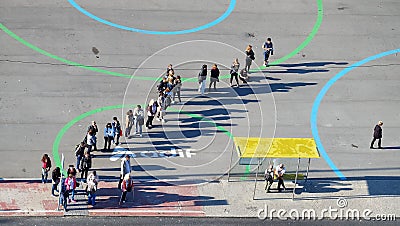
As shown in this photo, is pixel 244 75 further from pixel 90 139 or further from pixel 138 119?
→ pixel 90 139

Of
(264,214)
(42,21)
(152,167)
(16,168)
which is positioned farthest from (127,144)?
(42,21)

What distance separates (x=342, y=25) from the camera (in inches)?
1725

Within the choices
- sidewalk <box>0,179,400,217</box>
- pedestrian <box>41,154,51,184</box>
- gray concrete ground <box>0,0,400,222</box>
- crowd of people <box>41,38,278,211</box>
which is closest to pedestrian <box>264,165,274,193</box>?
sidewalk <box>0,179,400,217</box>

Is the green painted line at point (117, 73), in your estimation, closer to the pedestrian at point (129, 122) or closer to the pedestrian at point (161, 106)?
the pedestrian at point (161, 106)

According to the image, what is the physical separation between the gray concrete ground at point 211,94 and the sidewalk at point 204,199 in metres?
0.16

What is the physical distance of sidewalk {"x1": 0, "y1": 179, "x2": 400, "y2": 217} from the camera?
30703 millimetres

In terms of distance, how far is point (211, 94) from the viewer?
38125mm

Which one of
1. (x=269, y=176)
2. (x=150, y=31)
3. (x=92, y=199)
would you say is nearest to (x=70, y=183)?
(x=92, y=199)

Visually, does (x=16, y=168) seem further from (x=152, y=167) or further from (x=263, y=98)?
(x=263, y=98)

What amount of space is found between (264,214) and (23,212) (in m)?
9.61

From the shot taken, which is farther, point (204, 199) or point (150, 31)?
point (150, 31)

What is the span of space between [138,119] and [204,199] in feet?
17.4

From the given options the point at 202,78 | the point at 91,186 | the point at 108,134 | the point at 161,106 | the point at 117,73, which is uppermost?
the point at 117,73

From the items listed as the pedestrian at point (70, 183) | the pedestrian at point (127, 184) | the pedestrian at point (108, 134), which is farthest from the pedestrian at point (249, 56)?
the pedestrian at point (70, 183)
